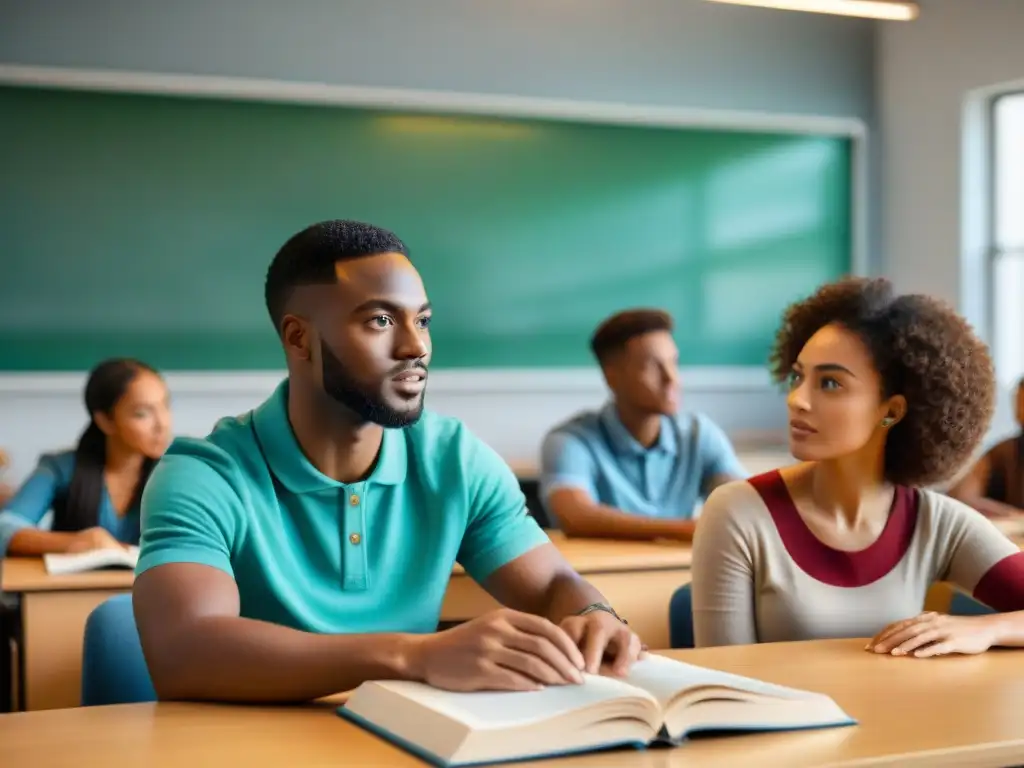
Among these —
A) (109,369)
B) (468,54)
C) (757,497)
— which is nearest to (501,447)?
(468,54)

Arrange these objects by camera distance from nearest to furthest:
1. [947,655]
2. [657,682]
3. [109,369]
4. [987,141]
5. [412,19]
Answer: [657,682]
[947,655]
[109,369]
[412,19]
[987,141]

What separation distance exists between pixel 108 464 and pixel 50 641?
0.97 m

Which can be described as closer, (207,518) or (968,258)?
(207,518)

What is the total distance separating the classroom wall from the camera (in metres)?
5.18

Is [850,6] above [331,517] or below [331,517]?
above

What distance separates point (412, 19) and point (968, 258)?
Result: 2693mm

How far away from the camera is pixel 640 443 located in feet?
12.9

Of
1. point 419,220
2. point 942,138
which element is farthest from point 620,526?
point 942,138

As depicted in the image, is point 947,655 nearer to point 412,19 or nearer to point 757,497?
point 757,497

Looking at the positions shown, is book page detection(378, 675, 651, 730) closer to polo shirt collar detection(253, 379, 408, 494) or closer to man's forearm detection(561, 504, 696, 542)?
polo shirt collar detection(253, 379, 408, 494)

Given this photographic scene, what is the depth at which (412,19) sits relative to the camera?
18.6 feet

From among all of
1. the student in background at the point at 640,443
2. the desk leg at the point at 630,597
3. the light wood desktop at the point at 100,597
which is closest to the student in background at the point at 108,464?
the light wood desktop at the point at 100,597

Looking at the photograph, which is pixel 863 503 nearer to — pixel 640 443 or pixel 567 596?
pixel 567 596

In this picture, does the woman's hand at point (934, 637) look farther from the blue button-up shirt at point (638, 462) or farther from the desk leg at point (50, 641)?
the blue button-up shirt at point (638, 462)
